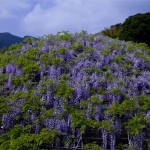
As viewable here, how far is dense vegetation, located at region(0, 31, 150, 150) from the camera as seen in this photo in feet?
25.8

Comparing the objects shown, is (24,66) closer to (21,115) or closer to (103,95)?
(21,115)

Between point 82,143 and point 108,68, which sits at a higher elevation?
point 108,68

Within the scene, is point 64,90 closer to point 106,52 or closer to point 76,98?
point 76,98

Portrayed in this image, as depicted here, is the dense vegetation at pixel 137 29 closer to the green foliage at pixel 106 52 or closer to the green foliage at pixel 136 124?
the green foliage at pixel 106 52

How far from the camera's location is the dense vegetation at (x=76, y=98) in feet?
25.8

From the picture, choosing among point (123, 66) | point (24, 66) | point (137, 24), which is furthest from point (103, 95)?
point (137, 24)

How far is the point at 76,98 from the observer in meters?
8.41

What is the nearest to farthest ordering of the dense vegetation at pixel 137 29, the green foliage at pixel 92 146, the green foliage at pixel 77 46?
the green foliage at pixel 92 146 → the green foliage at pixel 77 46 → the dense vegetation at pixel 137 29

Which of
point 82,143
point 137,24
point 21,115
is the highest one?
point 137,24

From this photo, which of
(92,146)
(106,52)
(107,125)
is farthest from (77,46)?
(92,146)

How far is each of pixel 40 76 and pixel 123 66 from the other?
2.06 metres

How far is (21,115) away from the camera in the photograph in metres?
8.55

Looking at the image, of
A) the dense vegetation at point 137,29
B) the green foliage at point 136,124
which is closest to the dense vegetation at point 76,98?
the green foliage at point 136,124

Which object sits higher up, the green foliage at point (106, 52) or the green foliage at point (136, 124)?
the green foliage at point (106, 52)
